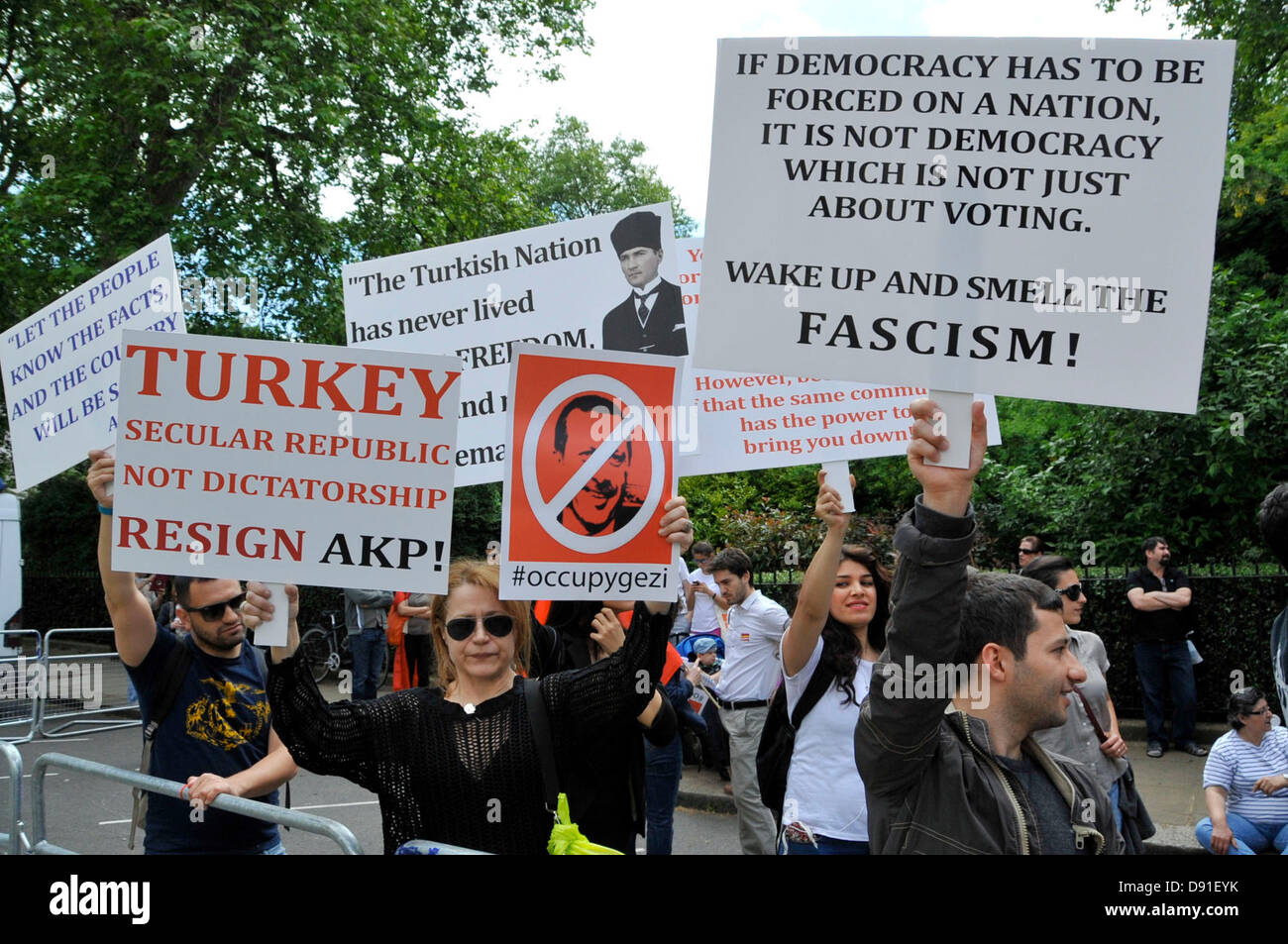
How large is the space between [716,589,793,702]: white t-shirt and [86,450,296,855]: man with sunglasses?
3315 mm

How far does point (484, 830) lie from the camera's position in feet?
9.84


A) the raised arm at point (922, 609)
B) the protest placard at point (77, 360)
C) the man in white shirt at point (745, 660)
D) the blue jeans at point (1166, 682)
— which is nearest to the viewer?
the raised arm at point (922, 609)

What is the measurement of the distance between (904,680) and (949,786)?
324 mm

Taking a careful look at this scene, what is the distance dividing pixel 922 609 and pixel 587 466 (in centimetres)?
153

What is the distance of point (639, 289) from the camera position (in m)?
5.46

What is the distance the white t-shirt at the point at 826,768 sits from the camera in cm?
393

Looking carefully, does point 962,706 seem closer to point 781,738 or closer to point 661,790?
point 781,738

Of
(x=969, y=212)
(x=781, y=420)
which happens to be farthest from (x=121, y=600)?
(x=781, y=420)

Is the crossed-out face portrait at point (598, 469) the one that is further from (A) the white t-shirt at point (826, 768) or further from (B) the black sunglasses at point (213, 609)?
(B) the black sunglasses at point (213, 609)

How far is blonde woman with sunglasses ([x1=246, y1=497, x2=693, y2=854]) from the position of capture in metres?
3.01

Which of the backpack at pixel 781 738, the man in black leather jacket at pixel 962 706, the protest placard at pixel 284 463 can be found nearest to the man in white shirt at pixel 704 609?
the backpack at pixel 781 738

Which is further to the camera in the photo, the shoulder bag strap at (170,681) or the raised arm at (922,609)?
the shoulder bag strap at (170,681)

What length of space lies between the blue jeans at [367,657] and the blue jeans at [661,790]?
6.30m
